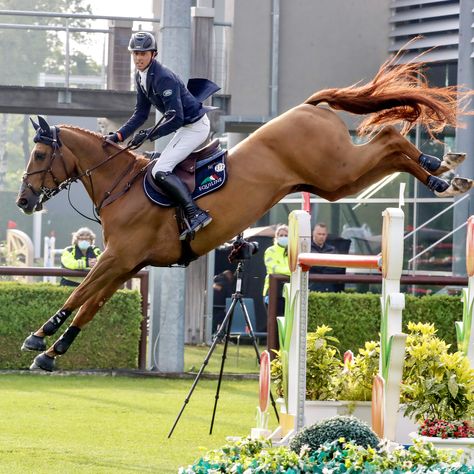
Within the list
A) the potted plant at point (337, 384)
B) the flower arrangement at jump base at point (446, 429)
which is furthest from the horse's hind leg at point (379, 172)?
the flower arrangement at jump base at point (446, 429)

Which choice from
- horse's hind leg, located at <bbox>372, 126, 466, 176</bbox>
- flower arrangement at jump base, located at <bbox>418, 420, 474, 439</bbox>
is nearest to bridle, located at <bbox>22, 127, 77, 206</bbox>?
horse's hind leg, located at <bbox>372, 126, 466, 176</bbox>

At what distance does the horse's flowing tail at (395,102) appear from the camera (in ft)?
25.5

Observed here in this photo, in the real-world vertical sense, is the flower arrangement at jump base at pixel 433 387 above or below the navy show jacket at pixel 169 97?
below

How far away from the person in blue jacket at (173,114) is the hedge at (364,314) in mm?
5244

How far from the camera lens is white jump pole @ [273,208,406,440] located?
6281 millimetres

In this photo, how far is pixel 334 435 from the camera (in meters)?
4.62

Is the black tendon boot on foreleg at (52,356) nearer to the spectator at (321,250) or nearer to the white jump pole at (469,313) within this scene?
the white jump pole at (469,313)

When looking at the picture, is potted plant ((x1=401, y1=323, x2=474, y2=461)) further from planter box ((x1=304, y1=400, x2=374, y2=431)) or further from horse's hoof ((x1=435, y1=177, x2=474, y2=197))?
horse's hoof ((x1=435, y1=177, x2=474, y2=197))

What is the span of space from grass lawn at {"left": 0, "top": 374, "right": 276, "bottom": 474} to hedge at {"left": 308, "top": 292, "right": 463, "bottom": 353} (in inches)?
46.5

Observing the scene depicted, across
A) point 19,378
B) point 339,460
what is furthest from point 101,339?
point 339,460

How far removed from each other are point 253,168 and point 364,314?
533 cm

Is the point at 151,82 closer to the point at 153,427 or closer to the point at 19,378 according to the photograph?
the point at 153,427

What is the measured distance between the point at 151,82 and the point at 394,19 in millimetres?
→ 10137

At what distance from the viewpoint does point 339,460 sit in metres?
4.26
